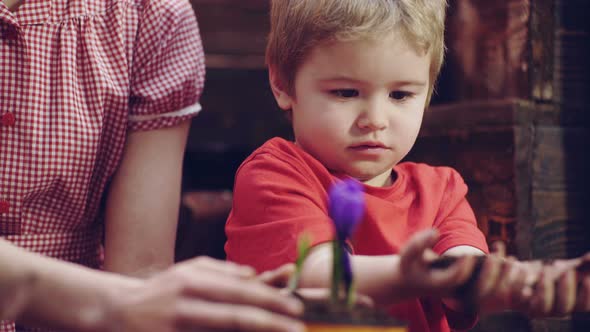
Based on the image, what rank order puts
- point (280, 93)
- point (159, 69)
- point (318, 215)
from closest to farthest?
point (318, 215)
point (280, 93)
point (159, 69)

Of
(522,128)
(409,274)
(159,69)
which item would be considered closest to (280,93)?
(159,69)

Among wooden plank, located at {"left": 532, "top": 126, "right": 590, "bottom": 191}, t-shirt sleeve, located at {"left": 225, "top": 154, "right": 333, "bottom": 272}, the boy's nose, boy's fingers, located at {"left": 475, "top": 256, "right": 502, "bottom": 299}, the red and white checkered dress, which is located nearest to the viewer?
boy's fingers, located at {"left": 475, "top": 256, "right": 502, "bottom": 299}

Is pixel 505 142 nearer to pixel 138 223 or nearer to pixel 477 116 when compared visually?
pixel 477 116

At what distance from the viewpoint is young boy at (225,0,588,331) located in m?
1.15

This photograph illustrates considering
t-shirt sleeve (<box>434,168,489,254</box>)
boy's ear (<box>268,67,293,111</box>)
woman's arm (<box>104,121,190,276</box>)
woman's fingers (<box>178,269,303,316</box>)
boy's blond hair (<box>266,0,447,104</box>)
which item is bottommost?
woman's arm (<box>104,121,190,276</box>)

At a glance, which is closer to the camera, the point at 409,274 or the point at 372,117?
the point at 409,274

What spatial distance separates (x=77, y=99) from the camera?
138 cm

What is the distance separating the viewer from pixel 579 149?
5.34 feet

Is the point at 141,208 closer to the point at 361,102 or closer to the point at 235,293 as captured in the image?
the point at 361,102

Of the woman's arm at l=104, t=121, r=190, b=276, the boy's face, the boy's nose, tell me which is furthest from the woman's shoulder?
the boy's nose

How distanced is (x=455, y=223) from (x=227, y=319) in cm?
75

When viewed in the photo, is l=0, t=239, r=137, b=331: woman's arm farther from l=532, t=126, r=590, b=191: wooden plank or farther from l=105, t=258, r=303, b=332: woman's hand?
l=532, t=126, r=590, b=191: wooden plank

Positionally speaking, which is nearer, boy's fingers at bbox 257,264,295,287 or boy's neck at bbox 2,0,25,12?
boy's fingers at bbox 257,264,295,287

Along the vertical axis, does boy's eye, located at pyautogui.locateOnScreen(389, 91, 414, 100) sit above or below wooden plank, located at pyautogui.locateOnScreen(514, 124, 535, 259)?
above
